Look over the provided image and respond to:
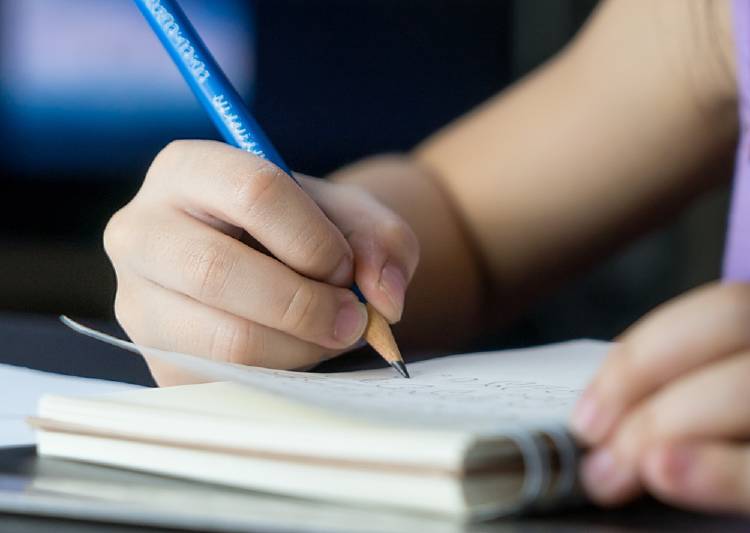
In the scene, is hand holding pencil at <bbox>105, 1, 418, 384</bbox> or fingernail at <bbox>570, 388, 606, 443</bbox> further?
hand holding pencil at <bbox>105, 1, 418, 384</bbox>

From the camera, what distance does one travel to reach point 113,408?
32 centimetres

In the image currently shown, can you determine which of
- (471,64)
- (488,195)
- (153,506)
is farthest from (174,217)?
(471,64)

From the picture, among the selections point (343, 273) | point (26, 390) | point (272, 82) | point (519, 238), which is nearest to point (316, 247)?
point (343, 273)

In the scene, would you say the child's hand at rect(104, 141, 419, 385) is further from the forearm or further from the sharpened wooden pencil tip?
the forearm

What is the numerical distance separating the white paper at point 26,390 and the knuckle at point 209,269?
61 mm

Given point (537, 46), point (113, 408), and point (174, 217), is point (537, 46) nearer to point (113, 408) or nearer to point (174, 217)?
point (174, 217)

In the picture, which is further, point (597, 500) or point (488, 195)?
point (488, 195)

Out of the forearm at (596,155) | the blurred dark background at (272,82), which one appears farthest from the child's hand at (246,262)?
the blurred dark background at (272,82)

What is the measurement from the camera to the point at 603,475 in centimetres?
27

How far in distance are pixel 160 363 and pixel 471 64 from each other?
1.57m

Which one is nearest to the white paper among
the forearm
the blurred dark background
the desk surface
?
the desk surface

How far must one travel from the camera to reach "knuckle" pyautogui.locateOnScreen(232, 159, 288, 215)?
1.36ft

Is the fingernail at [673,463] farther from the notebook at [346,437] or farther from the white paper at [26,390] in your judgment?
the white paper at [26,390]

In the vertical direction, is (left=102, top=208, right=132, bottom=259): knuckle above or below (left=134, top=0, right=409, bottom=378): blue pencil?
below
